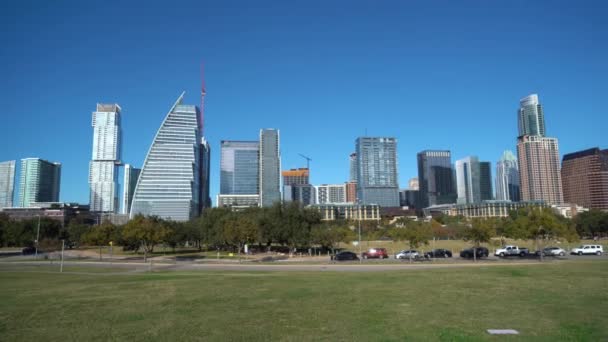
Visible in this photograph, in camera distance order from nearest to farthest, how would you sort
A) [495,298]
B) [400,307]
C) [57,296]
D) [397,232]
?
[400,307] < [495,298] < [57,296] < [397,232]

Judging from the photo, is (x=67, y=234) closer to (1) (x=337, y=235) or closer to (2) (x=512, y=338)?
(1) (x=337, y=235)

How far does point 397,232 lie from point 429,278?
157 ft

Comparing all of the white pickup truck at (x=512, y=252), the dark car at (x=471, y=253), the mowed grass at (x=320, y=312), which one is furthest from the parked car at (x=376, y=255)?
the mowed grass at (x=320, y=312)

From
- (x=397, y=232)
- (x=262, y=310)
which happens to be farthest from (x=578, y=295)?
(x=397, y=232)

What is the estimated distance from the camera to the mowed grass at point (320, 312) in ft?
46.3

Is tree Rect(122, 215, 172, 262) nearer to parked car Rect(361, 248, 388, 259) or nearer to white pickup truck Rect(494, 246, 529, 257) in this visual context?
parked car Rect(361, 248, 388, 259)

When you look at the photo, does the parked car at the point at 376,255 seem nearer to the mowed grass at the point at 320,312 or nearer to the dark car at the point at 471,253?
the dark car at the point at 471,253

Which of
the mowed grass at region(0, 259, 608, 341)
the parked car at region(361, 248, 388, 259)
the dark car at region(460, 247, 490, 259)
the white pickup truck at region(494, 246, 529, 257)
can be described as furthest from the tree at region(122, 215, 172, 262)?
the white pickup truck at region(494, 246, 529, 257)

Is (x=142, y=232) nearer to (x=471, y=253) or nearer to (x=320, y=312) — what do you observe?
(x=471, y=253)

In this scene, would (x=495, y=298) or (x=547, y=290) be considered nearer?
(x=495, y=298)

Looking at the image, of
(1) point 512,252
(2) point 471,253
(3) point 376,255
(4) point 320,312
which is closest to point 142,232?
(3) point 376,255

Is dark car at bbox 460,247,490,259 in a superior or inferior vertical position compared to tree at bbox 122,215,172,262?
inferior

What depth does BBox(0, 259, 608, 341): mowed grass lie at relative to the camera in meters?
14.1

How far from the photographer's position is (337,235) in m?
80.4
